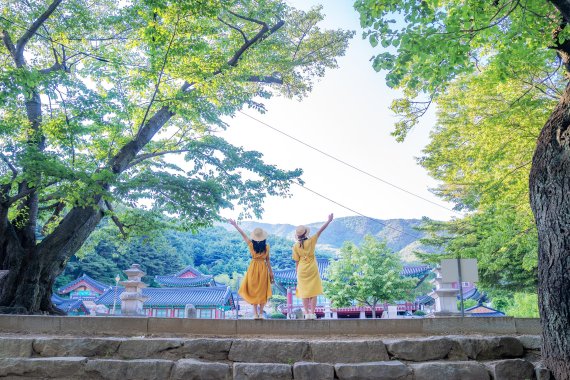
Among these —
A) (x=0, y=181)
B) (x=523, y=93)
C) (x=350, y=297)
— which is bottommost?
(x=350, y=297)

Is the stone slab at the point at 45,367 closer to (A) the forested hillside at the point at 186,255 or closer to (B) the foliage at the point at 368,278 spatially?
(A) the forested hillside at the point at 186,255

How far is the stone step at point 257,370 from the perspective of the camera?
468 cm

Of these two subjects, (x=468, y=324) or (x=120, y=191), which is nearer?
(x=468, y=324)

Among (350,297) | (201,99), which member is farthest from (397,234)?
(201,99)

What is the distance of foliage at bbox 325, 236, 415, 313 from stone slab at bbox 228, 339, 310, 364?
2025 centimetres

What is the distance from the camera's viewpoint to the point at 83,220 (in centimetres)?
958

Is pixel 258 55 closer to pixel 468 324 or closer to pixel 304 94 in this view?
pixel 304 94

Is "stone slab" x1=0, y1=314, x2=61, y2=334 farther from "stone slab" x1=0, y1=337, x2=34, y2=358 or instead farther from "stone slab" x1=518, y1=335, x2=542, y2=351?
"stone slab" x1=518, y1=335, x2=542, y2=351

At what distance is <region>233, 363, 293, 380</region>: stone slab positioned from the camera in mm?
4715

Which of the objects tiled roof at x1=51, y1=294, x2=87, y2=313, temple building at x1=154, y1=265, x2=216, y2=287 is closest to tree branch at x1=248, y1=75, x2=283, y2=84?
temple building at x1=154, y1=265, x2=216, y2=287

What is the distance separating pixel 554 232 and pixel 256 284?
13.6ft

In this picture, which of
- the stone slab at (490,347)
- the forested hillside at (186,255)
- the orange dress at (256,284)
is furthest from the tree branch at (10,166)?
the forested hillside at (186,255)

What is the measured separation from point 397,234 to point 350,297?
4268cm

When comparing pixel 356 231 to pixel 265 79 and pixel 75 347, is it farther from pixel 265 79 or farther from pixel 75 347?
pixel 75 347
